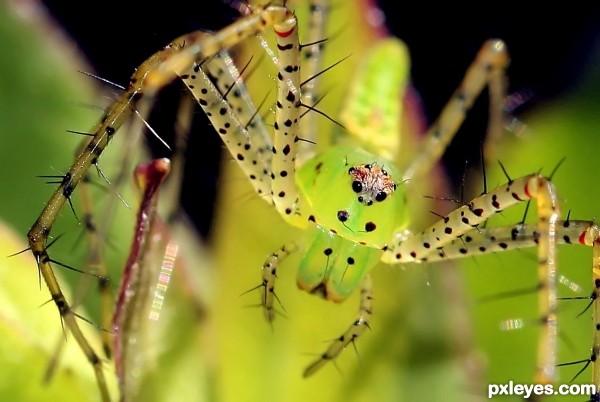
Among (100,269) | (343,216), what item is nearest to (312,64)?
(343,216)

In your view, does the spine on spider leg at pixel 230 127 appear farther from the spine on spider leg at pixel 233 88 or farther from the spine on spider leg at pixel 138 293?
the spine on spider leg at pixel 138 293

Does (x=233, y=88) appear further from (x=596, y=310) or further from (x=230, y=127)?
(x=596, y=310)

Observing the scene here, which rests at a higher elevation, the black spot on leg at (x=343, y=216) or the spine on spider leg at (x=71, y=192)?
the black spot on leg at (x=343, y=216)

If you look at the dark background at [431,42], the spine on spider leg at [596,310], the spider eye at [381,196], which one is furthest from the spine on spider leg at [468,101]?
the spine on spider leg at [596,310]

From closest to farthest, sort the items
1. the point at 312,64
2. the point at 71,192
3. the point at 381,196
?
the point at 71,192 → the point at 381,196 → the point at 312,64

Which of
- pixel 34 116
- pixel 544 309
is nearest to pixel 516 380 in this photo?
pixel 544 309

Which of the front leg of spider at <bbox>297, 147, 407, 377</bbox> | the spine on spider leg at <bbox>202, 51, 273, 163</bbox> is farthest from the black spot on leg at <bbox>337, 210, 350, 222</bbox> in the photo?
the spine on spider leg at <bbox>202, 51, 273, 163</bbox>

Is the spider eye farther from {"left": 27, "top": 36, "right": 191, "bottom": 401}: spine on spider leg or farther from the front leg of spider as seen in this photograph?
{"left": 27, "top": 36, "right": 191, "bottom": 401}: spine on spider leg
